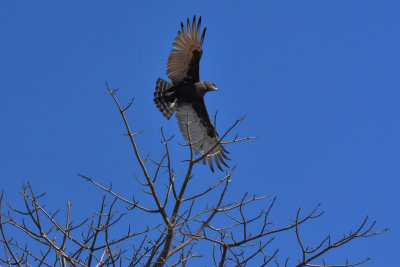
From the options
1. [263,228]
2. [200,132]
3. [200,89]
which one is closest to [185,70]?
[200,89]

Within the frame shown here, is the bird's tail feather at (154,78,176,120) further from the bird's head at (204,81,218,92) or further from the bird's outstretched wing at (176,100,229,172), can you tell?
the bird's head at (204,81,218,92)

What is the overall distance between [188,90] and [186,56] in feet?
2.06

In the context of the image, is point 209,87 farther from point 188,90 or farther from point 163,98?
point 163,98

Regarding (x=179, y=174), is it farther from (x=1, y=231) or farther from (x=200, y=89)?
(x=200, y=89)

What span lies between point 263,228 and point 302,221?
0.88 ft

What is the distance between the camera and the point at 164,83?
8398 mm

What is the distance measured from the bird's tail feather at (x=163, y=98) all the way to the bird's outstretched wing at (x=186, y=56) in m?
0.23

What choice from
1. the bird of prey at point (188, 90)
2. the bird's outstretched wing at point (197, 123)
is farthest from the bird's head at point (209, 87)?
the bird's outstretched wing at point (197, 123)

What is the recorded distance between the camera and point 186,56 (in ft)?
25.8

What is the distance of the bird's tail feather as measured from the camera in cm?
841

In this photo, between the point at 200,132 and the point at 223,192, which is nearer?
the point at 223,192

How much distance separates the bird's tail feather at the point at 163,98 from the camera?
8.41 m

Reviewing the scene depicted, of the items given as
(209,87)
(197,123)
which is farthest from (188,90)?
(197,123)

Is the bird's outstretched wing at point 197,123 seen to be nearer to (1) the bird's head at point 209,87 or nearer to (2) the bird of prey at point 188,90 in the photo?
(2) the bird of prey at point 188,90
